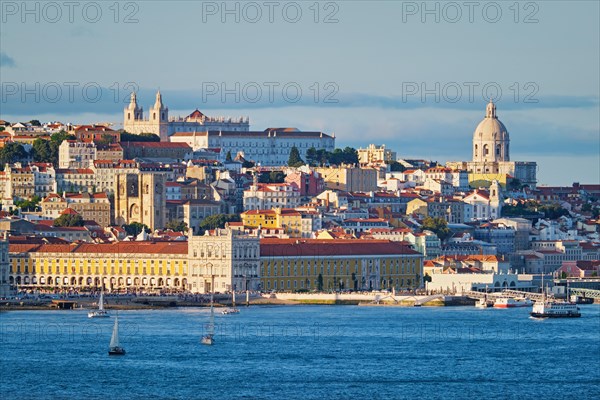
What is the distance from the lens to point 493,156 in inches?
4535

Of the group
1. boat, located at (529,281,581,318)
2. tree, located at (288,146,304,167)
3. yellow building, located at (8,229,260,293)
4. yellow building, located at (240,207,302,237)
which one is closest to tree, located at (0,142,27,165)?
yellow building, located at (240,207,302,237)

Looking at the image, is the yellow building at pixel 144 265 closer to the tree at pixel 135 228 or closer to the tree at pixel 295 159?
the tree at pixel 135 228

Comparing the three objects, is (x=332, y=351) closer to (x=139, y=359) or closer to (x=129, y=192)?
(x=139, y=359)

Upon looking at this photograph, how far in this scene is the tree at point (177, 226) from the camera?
284 feet

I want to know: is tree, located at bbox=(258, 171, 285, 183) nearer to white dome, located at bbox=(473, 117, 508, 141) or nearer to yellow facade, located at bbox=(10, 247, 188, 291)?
white dome, located at bbox=(473, 117, 508, 141)

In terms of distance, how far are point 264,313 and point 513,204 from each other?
34912mm

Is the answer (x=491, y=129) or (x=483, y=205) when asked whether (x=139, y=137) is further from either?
(x=491, y=129)

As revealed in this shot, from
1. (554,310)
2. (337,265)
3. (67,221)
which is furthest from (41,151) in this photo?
(554,310)

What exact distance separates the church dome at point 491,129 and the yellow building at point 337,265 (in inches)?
1492

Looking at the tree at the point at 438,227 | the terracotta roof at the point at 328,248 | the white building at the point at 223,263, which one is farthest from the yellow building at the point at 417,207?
the white building at the point at 223,263

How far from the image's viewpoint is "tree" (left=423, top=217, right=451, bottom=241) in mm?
87188

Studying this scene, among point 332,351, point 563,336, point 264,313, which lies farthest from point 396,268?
point 332,351

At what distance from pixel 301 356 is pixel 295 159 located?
177ft

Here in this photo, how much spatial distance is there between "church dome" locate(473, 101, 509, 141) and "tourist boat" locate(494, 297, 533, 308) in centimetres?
4210
